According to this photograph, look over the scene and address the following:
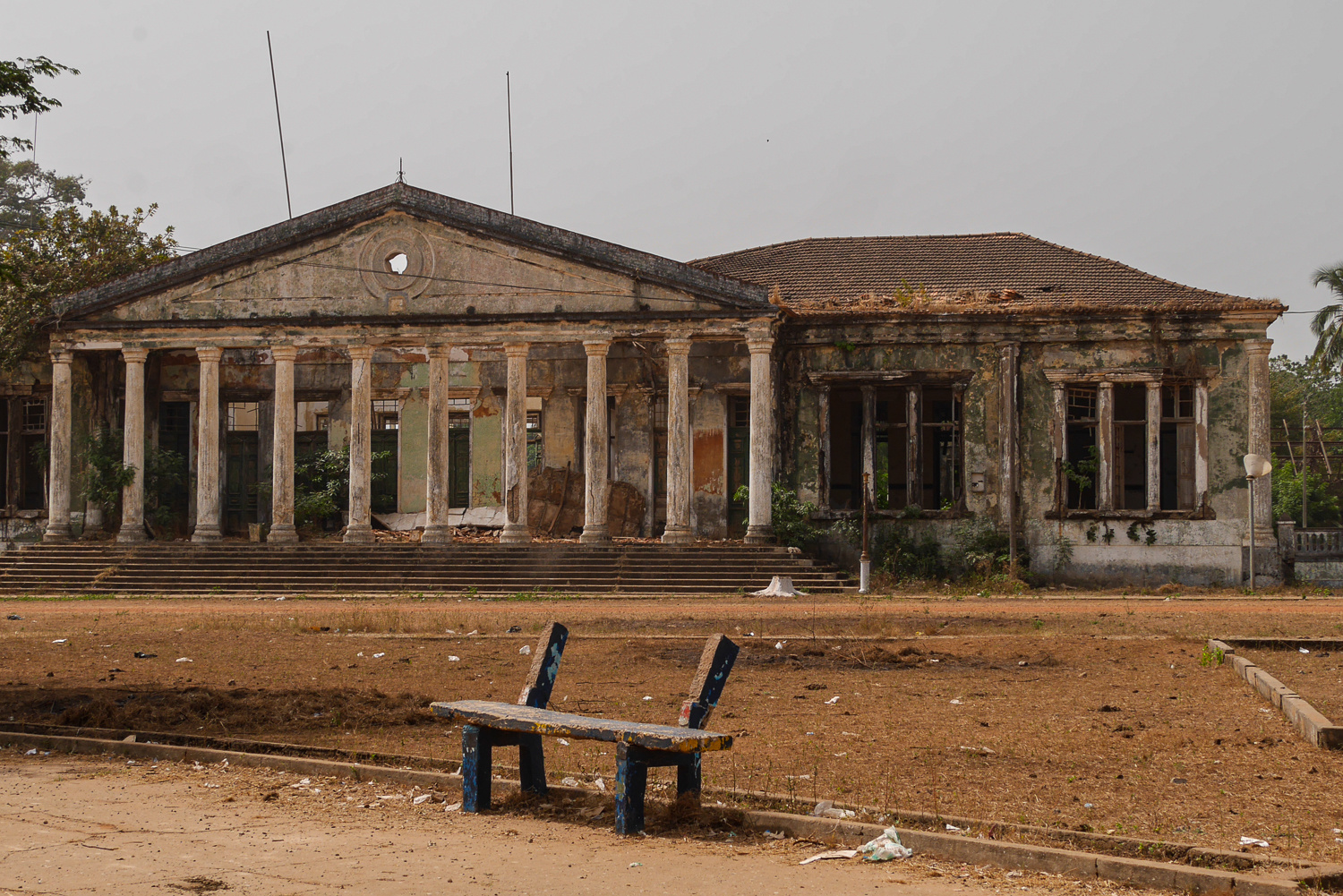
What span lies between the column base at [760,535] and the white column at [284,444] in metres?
9.15

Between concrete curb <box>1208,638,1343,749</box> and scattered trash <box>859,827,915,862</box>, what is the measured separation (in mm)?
3331

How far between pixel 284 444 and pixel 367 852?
22617 millimetres

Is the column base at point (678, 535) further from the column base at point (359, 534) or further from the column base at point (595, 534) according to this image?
the column base at point (359, 534)

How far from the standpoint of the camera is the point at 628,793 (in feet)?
18.6

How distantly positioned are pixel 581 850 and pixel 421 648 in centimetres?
822

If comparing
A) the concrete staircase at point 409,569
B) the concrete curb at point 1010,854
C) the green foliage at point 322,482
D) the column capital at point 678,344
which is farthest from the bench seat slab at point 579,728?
the green foliage at point 322,482

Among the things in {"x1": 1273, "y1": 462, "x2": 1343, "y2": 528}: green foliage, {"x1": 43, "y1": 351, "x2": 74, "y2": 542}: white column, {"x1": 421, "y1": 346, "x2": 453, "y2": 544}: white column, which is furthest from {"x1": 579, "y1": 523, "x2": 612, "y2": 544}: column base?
{"x1": 1273, "y1": 462, "x2": 1343, "y2": 528}: green foliage

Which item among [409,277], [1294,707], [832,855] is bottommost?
[832,855]

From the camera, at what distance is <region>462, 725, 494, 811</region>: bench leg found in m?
6.20

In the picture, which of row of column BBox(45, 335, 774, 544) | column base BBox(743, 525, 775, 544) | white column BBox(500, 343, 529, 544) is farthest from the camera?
white column BBox(500, 343, 529, 544)

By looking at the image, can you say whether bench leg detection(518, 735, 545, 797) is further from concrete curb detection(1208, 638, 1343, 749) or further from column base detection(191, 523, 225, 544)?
column base detection(191, 523, 225, 544)

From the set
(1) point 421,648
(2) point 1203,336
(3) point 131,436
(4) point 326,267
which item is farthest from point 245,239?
(2) point 1203,336

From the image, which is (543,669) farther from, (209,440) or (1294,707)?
(209,440)

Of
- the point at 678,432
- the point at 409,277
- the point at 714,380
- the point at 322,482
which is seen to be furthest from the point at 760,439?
the point at 322,482
